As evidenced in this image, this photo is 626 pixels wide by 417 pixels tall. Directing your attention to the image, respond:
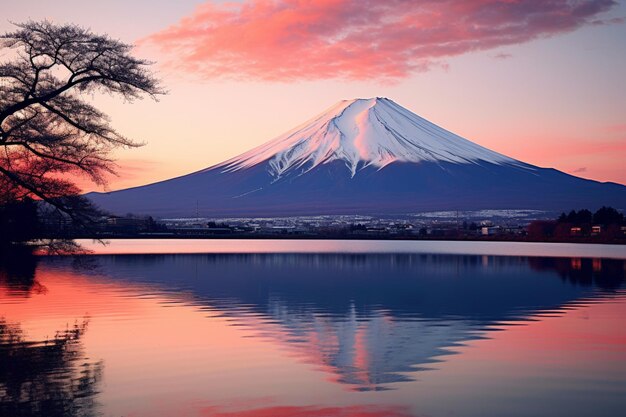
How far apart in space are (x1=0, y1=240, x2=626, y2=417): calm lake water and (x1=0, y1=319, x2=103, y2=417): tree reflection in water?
0.11ft

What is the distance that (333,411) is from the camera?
11.2 metres

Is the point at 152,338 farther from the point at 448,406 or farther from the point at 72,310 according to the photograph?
the point at 448,406

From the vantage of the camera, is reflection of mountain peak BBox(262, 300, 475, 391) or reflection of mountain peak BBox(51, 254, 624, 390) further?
reflection of mountain peak BBox(51, 254, 624, 390)

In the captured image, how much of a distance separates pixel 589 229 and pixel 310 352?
126m

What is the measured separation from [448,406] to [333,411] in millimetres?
1642

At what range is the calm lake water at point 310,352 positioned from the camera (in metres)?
11.7

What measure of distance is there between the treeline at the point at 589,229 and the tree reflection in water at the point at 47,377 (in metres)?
116

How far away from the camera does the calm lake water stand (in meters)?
11.7

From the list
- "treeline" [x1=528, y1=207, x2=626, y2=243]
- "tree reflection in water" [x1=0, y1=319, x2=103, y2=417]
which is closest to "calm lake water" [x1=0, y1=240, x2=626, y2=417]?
"tree reflection in water" [x1=0, y1=319, x2=103, y2=417]

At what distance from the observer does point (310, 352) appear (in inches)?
633

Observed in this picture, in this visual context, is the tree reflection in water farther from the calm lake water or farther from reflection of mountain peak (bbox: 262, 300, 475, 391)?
reflection of mountain peak (bbox: 262, 300, 475, 391)

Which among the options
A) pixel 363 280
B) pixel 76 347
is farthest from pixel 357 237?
pixel 76 347

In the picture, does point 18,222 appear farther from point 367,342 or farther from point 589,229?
point 589,229

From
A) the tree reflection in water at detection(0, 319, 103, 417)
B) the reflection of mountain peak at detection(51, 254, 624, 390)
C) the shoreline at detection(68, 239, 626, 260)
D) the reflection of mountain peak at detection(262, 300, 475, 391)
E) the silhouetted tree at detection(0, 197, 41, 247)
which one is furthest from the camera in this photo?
the shoreline at detection(68, 239, 626, 260)
